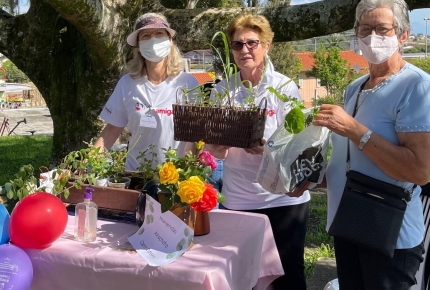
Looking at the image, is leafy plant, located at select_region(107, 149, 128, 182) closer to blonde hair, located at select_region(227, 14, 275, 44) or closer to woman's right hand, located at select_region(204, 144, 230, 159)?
woman's right hand, located at select_region(204, 144, 230, 159)

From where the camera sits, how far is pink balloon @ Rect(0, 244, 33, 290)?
2.08m

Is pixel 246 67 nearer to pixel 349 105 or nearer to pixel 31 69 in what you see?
pixel 349 105

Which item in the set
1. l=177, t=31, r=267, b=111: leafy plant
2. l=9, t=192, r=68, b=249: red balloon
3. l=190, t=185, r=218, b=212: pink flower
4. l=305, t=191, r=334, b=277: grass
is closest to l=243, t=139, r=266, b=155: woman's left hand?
l=177, t=31, r=267, b=111: leafy plant

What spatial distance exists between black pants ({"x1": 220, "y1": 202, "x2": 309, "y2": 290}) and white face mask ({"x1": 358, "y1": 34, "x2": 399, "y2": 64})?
1.07 m

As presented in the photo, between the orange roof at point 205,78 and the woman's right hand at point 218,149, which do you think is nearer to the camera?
the woman's right hand at point 218,149

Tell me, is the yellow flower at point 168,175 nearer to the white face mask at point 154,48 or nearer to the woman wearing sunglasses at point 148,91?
the woman wearing sunglasses at point 148,91

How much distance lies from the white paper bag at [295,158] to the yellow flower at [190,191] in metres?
0.42

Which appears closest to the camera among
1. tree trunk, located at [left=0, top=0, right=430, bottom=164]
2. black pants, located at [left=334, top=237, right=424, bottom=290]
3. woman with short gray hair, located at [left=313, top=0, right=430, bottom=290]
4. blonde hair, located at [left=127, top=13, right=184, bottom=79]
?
woman with short gray hair, located at [left=313, top=0, right=430, bottom=290]

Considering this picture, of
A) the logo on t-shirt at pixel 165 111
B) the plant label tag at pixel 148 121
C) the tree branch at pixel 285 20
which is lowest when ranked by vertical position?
the plant label tag at pixel 148 121

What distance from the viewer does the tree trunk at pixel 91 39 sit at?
548 centimetres

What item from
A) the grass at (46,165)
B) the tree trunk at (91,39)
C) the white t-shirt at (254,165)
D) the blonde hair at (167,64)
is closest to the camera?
the white t-shirt at (254,165)

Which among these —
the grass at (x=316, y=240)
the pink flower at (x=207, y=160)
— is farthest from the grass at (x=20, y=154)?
the pink flower at (x=207, y=160)

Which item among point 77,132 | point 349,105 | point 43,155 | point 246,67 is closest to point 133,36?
point 246,67

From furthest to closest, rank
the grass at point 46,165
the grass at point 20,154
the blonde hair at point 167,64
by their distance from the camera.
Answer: the grass at point 20,154
the grass at point 46,165
the blonde hair at point 167,64
